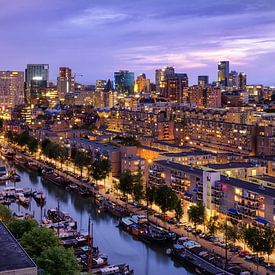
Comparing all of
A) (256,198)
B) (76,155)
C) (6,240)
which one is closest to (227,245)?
(256,198)

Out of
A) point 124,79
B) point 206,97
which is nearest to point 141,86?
point 124,79

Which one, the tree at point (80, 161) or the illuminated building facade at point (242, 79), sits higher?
the illuminated building facade at point (242, 79)

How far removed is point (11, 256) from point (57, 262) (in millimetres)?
1398

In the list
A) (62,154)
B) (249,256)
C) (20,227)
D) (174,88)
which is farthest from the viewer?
(174,88)

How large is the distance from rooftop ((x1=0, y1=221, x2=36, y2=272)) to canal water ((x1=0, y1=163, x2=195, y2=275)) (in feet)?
12.3

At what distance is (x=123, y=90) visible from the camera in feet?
211

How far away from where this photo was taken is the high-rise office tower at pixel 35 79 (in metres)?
61.3

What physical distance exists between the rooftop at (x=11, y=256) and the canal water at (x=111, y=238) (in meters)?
3.74

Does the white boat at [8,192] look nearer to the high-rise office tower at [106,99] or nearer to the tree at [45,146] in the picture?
the tree at [45,146]

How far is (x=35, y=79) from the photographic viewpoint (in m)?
67.3

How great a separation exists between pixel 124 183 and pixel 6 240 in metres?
7.66

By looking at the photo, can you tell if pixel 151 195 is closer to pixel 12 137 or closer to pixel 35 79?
pixel 12 137

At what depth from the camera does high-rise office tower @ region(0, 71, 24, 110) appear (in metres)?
59.4

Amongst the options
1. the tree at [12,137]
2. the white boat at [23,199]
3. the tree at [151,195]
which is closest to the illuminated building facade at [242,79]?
the tree at [12,137]
